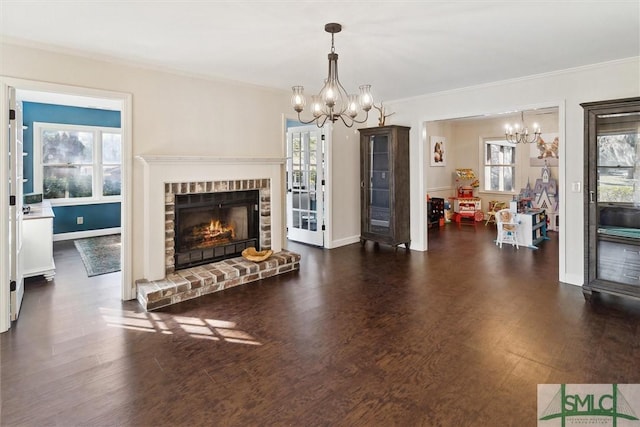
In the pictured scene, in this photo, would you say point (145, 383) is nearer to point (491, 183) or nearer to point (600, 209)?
point (600, 209)

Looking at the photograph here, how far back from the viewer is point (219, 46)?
3.50 meters

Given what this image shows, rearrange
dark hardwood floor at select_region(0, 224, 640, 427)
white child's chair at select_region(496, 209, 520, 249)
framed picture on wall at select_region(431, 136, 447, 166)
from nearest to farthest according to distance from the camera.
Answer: dark hardwood floor at select_region(0, 224, 640, 427) → white child's chair at select_region(496, 209, 520, 249) → framed picture on wall at select_region(431, 136, 447, 166)

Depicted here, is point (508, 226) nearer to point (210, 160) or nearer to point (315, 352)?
point (315, 352)

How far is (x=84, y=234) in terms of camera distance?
23.7ft

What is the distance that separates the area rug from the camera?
509 cm

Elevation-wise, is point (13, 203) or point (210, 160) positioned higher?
point (210, 160)

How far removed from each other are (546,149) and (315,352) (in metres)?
7.86

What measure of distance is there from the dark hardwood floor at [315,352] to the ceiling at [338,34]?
2567 millimetres

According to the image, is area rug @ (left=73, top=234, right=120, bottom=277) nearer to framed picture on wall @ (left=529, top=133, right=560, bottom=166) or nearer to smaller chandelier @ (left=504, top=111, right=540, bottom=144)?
smaller chandelier @ (left=504, top=111, right=540, bottom=144)

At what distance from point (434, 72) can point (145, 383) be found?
437 centimetres

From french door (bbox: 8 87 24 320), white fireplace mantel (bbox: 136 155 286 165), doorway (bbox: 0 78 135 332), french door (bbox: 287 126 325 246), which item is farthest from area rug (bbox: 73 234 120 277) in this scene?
french door (bbox: 287 126 325 246)

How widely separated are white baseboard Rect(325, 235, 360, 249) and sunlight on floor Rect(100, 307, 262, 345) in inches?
126

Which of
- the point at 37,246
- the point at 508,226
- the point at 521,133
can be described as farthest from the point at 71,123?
the point at 521,133

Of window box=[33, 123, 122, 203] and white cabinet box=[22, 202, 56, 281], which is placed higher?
window box=[33, 123, 122, 203]
